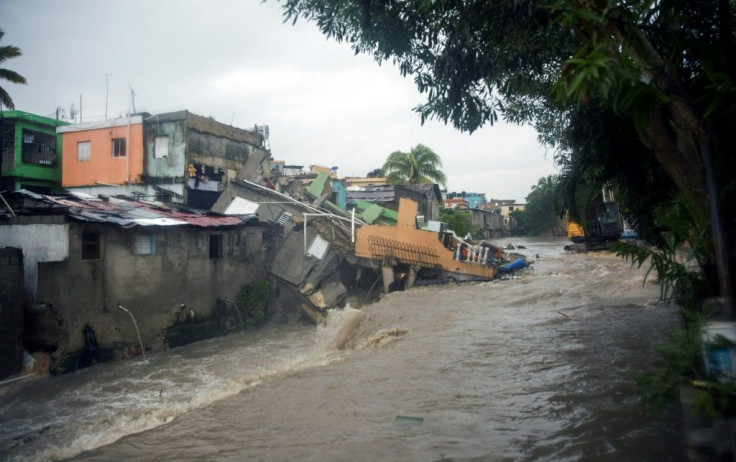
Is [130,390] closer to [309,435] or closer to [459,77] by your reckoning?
[309,435]

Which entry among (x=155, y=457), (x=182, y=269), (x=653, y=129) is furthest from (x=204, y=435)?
(x=182, y=269)

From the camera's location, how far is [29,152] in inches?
896

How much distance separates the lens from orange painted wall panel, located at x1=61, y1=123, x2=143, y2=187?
21656 mm

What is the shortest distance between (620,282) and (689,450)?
12787mm

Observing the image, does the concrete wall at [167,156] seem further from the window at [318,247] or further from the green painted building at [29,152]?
the window at [318,247]

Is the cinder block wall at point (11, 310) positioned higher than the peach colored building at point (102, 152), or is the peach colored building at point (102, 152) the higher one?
the peach colored building at point (102, 152)

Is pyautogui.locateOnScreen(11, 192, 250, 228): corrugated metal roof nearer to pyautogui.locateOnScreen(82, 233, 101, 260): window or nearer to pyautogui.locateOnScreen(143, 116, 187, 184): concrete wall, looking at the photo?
pyautogui.locateOnScreen(82, 233, 101, 260): window

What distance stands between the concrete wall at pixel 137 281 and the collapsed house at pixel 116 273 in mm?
26

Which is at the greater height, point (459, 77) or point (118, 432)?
point (459, 77)

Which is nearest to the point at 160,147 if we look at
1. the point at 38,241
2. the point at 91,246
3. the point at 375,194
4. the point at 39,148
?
the point at 39,148

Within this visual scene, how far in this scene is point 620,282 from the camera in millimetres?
14992

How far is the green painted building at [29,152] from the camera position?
2222 centimetres

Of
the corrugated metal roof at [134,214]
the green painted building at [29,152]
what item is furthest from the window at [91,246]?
the green painted building at [29,152]

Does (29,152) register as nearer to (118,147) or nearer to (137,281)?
(118,147)
